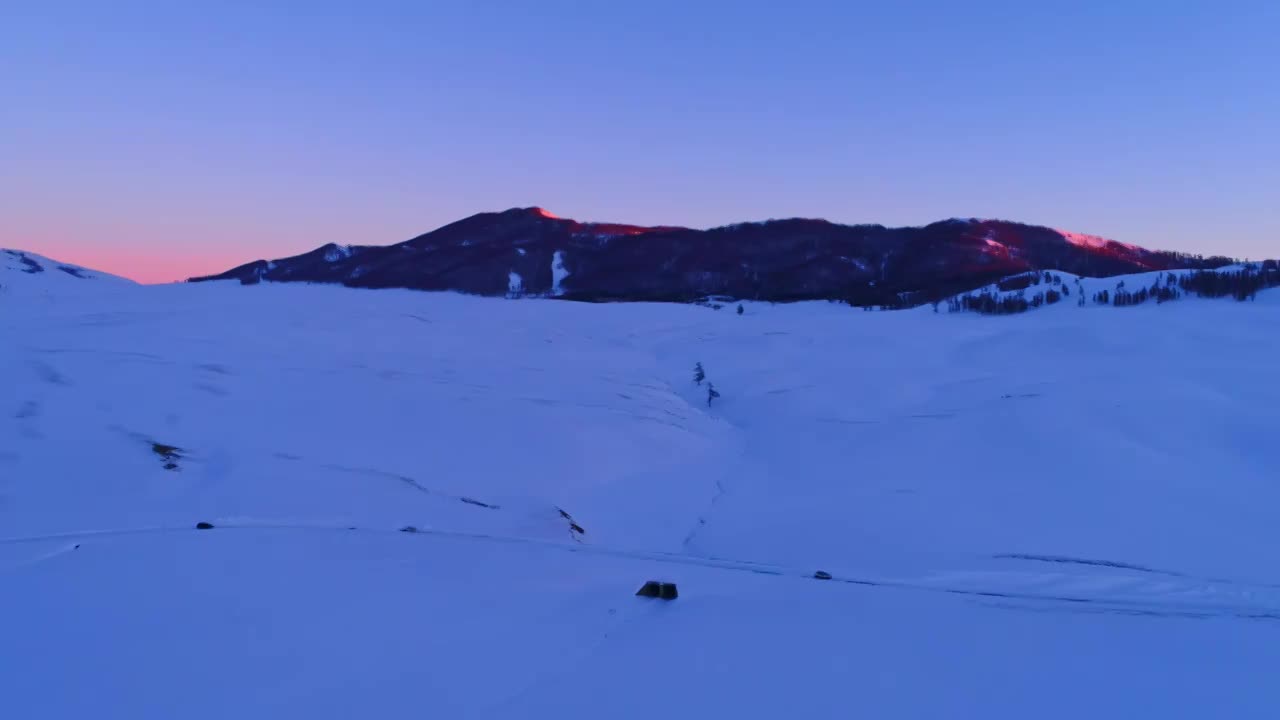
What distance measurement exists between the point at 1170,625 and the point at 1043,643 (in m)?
0.66

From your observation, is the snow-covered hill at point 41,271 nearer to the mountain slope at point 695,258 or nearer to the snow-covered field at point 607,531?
the mountain slope at point 695,258

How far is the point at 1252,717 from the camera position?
83.1 inches

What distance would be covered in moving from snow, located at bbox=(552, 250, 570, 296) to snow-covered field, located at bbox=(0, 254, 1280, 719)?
35.1 meters

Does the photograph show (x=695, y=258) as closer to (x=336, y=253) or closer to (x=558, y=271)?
(x=558, y=271)

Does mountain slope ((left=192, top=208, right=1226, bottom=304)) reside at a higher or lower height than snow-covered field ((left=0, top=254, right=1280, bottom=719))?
higher

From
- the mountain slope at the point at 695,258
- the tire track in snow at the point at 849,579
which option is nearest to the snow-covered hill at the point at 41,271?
the mountain slope at the point at 695,258

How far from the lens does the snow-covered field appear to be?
2209 millimetres

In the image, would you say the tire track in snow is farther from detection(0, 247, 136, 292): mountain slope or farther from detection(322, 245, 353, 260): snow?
detection(322, 245, 353, 260): snow

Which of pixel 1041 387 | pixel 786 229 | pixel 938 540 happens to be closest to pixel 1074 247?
pixel 786 229

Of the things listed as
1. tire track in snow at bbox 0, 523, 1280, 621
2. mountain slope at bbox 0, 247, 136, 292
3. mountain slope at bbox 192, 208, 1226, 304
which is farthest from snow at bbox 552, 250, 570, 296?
tire track in snow at bbox 0, 523, 1280, 621

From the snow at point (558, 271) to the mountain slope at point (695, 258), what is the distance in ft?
0.36

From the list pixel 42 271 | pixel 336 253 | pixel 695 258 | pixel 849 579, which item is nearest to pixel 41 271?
pixel 42 271

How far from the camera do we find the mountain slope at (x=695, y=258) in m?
40.2

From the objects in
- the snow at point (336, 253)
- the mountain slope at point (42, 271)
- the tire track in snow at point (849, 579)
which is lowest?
the tire track in snow at point (849, 579)
